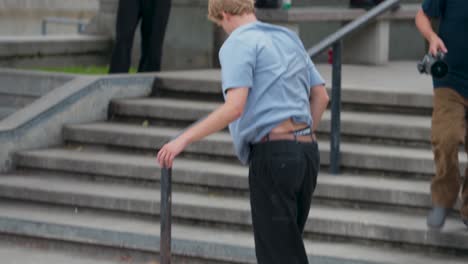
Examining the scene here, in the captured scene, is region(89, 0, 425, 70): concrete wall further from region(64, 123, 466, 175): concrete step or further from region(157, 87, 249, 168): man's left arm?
region(157, 87, 249, 168): man's left arm

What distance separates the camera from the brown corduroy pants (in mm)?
7082

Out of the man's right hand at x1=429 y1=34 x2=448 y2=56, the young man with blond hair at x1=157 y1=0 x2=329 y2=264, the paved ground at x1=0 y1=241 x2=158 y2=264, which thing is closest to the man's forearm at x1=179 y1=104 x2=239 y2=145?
the young man with blond hair at x1=157 y1=0 x2=329 y2=264

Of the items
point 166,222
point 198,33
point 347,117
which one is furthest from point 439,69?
point 198,33

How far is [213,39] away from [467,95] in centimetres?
503

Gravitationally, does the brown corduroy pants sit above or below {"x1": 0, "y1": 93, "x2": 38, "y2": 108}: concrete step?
above

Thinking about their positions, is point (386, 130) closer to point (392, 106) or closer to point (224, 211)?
point (392, 106)

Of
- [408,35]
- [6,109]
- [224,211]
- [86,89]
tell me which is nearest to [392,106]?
[224,211]

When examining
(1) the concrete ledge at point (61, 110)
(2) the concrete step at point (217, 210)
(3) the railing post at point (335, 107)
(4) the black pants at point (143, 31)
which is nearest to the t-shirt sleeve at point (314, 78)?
(2) the concrete step at point (217, 210)

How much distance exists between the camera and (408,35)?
12953 millimetres

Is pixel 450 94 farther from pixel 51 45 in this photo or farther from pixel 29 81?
pixel 51 45

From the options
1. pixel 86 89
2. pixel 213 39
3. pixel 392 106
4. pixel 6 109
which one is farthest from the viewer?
pixel 213 39

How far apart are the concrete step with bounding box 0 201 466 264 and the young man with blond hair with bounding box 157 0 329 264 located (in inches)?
70.0

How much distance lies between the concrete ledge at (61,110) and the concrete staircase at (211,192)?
104mm

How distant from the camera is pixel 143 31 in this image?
1117 cm
